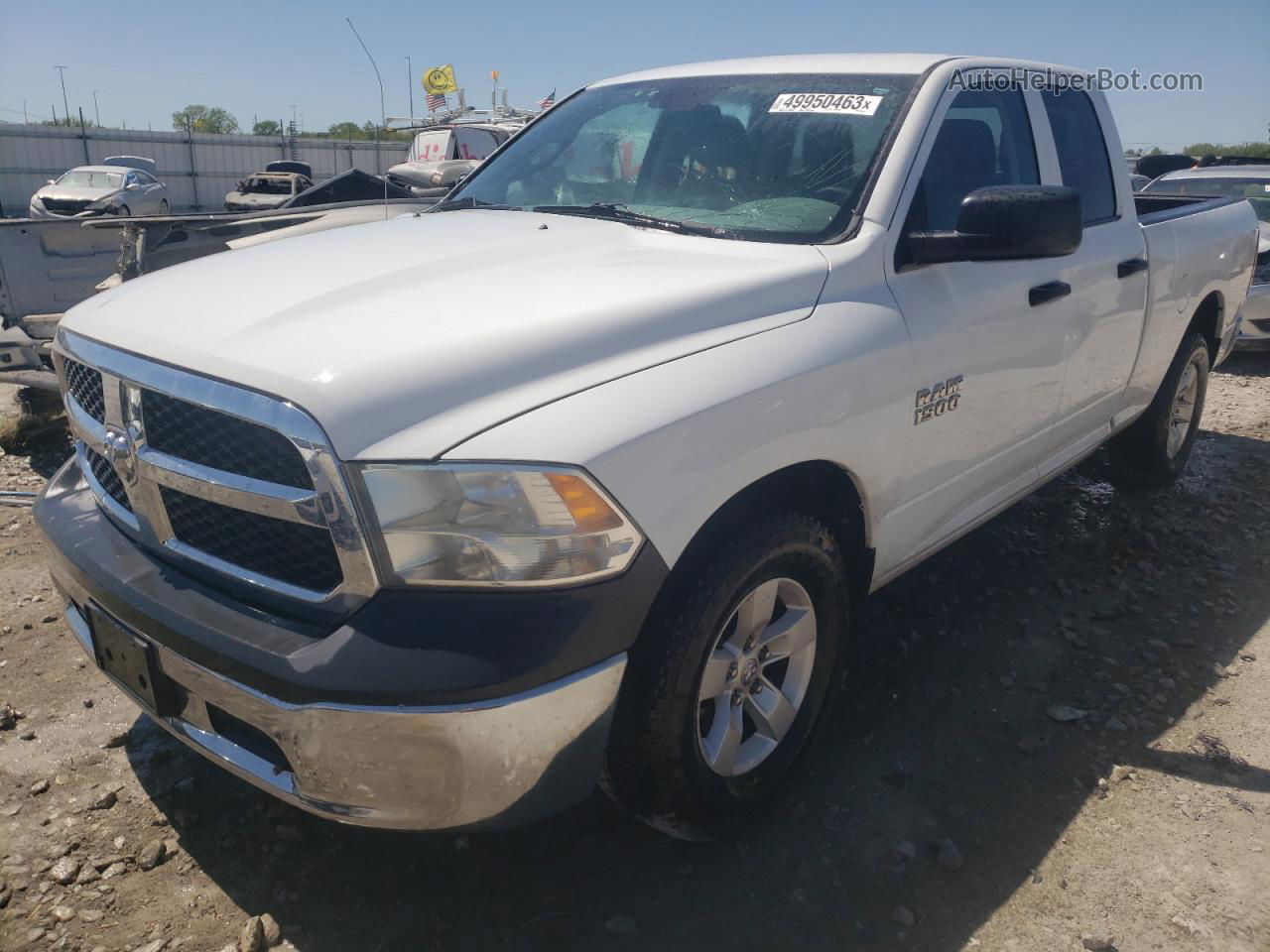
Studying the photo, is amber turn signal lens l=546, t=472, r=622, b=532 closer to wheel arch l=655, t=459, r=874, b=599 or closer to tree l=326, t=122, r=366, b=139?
wheel arch l=655, t=459, r=874, b=599

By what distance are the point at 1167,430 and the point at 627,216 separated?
127 inches

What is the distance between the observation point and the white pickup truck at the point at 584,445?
69.6 inches

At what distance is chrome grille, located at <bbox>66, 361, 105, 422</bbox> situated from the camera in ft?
7.41

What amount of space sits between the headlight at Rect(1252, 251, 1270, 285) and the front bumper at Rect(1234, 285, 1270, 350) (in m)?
0.12

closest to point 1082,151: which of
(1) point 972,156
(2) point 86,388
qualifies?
(1) point 972,156

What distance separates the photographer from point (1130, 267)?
3.74 m

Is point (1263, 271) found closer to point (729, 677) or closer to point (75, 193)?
point (729, 677)

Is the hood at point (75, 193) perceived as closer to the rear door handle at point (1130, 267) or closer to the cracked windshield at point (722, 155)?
the cracked windshield at point (722, 155)

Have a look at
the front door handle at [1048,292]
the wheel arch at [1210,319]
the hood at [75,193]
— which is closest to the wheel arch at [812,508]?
the front door handle at [1048,292]

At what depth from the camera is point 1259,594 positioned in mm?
4000

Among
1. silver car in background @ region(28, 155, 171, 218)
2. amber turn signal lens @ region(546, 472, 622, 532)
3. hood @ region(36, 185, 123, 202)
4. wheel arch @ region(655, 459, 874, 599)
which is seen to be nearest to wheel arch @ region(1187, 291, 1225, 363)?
wheel arch @ region(655, 459, 874, 599)

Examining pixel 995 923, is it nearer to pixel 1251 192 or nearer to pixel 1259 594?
pixel 1259 594

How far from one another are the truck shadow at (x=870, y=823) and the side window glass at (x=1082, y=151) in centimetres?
152

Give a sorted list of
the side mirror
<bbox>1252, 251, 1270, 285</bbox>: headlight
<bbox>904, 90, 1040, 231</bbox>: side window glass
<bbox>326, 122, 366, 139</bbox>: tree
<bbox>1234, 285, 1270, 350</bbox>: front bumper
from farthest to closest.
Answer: <bbox>326, 122, 366, 139</bbox>: tree → <bbox>1252, 251, 1270, 285</bbox>: headlight → <bbox>1234, 285, 1270, 350</bbox>: front bumper → <bbox>904, 90, 1040, 231</bbox>: side window glass → the side mirror
